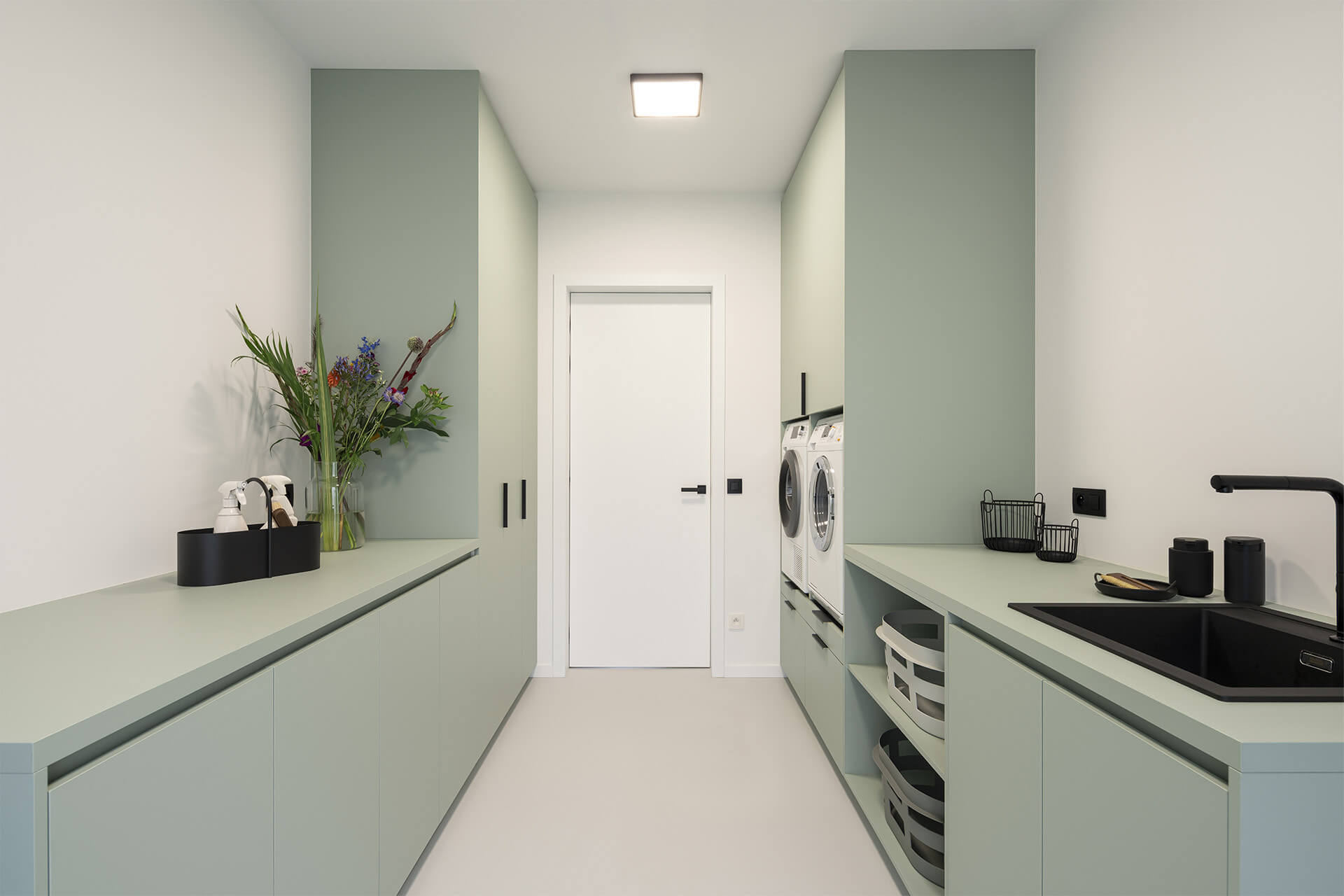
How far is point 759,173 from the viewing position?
318cm

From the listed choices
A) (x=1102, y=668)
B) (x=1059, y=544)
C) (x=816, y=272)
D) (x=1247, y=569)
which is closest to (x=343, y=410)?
(x=816, y=272)

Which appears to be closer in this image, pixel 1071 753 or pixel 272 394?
pixel 1071 753

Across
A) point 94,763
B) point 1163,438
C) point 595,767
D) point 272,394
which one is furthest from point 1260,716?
point 272,394

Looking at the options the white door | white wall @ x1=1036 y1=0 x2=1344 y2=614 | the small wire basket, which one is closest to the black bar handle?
the small wire basket

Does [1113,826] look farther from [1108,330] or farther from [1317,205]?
[1108,330]

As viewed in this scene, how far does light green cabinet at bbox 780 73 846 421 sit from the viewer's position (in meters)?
2.27

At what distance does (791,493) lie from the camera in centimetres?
293

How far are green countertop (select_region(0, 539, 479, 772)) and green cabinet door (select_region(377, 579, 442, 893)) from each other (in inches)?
4.4

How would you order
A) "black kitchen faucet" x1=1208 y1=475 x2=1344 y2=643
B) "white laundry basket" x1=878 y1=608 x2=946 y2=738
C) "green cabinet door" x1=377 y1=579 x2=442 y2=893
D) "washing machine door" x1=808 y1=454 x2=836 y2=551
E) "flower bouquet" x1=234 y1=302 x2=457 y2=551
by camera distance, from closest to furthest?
1. "black kitchen faucet" x1=1208 y1=475 x2=1344 y2=643
2. "green cabinet door" x1=377 y1=579 x2=442 y2=893
3. "white laundry basket" x1=878 y1=608 x2=946 y2=738
4. "flower bouquet" x1=234 y1=302 x2=457 y2=551
5. "washing machine door" x1=808 y1=454 x2=836 y2=551

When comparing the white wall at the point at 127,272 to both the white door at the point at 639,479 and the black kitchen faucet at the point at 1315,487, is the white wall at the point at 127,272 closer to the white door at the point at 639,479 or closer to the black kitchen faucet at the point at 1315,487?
the white door at the point at 639,479

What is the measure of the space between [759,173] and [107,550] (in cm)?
293

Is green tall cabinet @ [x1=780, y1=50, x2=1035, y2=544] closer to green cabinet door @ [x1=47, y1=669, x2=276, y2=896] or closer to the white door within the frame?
the white door

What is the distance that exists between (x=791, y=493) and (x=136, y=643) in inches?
93.7

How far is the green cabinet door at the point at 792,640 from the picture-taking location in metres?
2.88
